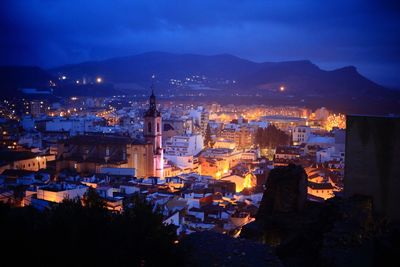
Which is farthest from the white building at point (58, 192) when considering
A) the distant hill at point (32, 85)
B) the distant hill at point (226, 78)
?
the distant hill at point (32, 85)

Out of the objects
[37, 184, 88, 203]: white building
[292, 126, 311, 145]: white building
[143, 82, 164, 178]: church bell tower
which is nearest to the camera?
[37, 184, 88, 203]: white building

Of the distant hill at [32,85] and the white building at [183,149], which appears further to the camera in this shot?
the distant hill at [32,85]

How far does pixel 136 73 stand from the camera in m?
118

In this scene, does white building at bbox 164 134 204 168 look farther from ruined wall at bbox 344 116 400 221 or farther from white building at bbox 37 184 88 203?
ruined wall at bbox 344 116 400 221

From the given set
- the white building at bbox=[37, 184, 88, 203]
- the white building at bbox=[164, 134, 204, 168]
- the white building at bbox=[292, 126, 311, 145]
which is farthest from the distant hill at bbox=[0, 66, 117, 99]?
the white building at bbox=[37, 184, 88, 203]

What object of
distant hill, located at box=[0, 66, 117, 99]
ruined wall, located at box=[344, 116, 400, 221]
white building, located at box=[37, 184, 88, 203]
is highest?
distant hill, located at box=[0, 66, 117, 99]

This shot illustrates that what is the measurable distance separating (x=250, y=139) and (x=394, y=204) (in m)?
32.6

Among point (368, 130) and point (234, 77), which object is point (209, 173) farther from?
point (234, 77)

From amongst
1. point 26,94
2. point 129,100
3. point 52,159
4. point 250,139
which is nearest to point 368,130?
point 52,159

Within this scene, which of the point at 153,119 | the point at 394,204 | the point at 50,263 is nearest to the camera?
the point at 50,263

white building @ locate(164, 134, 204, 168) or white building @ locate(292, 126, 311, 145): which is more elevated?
white building @ locate(292, 126, 311, 145)

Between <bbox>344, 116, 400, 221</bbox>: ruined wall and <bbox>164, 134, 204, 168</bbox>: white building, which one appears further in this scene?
<bbox>164, 134, 204, 168</bbox>: white building

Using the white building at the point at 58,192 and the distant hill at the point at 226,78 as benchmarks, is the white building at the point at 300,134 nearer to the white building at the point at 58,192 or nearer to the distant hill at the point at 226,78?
the distant hill at the point at 226,78

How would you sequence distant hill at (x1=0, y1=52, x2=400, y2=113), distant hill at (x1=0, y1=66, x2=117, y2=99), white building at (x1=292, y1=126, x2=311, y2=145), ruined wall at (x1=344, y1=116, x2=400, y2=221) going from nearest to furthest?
ruined wall at (x1=344, y1=116, x2=400, y2=221) < white building at (x1=292, y1=126, x2=311, y2=145) < distant hill at (x1=0, y1=66, x2=117, y2=99) < distant hill at (x1=0, y1=52, x2=400, y2=113)
